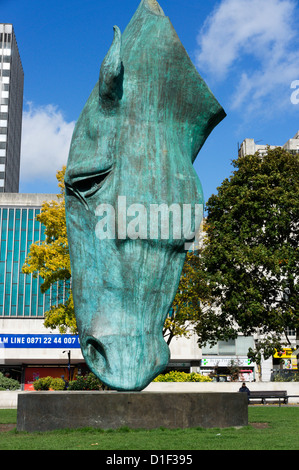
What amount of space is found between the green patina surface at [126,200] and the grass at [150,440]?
112cm

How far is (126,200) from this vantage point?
836 centimetres

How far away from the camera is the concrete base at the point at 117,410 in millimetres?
7414

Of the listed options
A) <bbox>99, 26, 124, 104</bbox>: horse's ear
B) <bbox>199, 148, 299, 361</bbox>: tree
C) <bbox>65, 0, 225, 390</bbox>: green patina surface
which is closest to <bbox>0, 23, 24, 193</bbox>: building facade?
<bbox>199, 148, 299, 361</bbox>: tree

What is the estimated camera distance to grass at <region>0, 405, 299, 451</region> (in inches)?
238

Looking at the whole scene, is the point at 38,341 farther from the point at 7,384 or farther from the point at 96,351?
the point at 96,351

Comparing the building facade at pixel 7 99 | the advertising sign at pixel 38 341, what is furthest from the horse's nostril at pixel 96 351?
the building facade at pixel 7 99

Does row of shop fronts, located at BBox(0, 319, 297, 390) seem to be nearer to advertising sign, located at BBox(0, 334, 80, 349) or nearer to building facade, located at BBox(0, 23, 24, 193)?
advertising sign, located at BBox(0, 334, 80, 349)

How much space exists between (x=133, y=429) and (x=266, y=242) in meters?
15.3

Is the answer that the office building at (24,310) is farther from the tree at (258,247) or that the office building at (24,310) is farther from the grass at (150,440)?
the grass at (150,440)

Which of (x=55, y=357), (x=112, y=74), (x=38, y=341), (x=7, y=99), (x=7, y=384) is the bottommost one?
(x=7, y=384)

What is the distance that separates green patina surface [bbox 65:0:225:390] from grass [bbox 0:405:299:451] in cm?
112

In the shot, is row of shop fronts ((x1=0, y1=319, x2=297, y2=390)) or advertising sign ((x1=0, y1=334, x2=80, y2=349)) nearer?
advertising sign ((x1=0, y1=334, x2=80, y2=349))

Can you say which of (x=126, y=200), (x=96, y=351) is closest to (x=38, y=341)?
(x=96, y=351)
